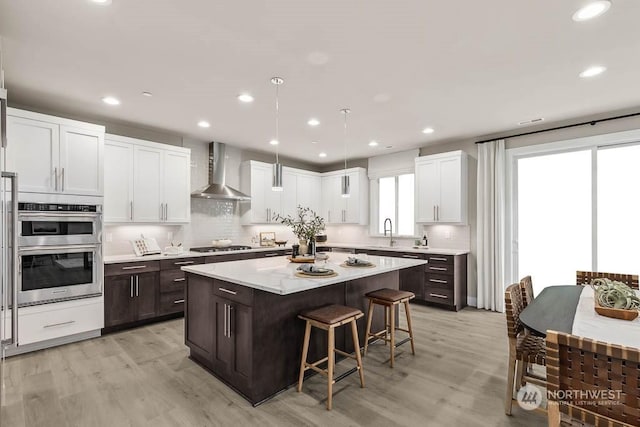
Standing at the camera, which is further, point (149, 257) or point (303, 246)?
point (149, 257)

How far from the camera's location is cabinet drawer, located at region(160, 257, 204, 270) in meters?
4.34

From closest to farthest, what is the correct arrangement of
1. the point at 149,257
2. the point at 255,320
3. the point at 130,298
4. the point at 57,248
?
A: 1. the point at 255,320
2. the point at 57,248
3. the point at 130,298
4. the point at 149,257

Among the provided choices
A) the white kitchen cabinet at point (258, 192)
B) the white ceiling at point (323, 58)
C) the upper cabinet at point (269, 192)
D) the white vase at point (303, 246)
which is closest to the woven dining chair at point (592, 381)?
the white ceiling at point (323, 58)

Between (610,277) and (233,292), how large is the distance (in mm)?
3509

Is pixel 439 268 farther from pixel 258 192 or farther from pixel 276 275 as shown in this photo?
pixel 258 192

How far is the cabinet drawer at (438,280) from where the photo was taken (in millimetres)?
4988

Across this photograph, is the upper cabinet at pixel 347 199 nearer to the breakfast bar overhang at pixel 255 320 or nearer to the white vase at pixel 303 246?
the white vase at pixel 303 246

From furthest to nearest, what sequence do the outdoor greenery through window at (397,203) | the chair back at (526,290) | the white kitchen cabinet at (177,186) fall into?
the outdoor greenery through window at (397,203)
the white kitchen cabinet at (177,186)
the chair back at (526,290)

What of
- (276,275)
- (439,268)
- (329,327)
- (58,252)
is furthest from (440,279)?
(58,252)

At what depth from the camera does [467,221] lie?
5.38 metres

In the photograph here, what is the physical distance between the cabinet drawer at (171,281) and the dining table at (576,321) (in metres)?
4.11

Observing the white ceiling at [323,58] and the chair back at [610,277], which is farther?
the chair back at [610,277]

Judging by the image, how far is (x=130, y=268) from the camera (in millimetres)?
4070

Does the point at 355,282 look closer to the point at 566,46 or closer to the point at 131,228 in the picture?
the point at 566,46
